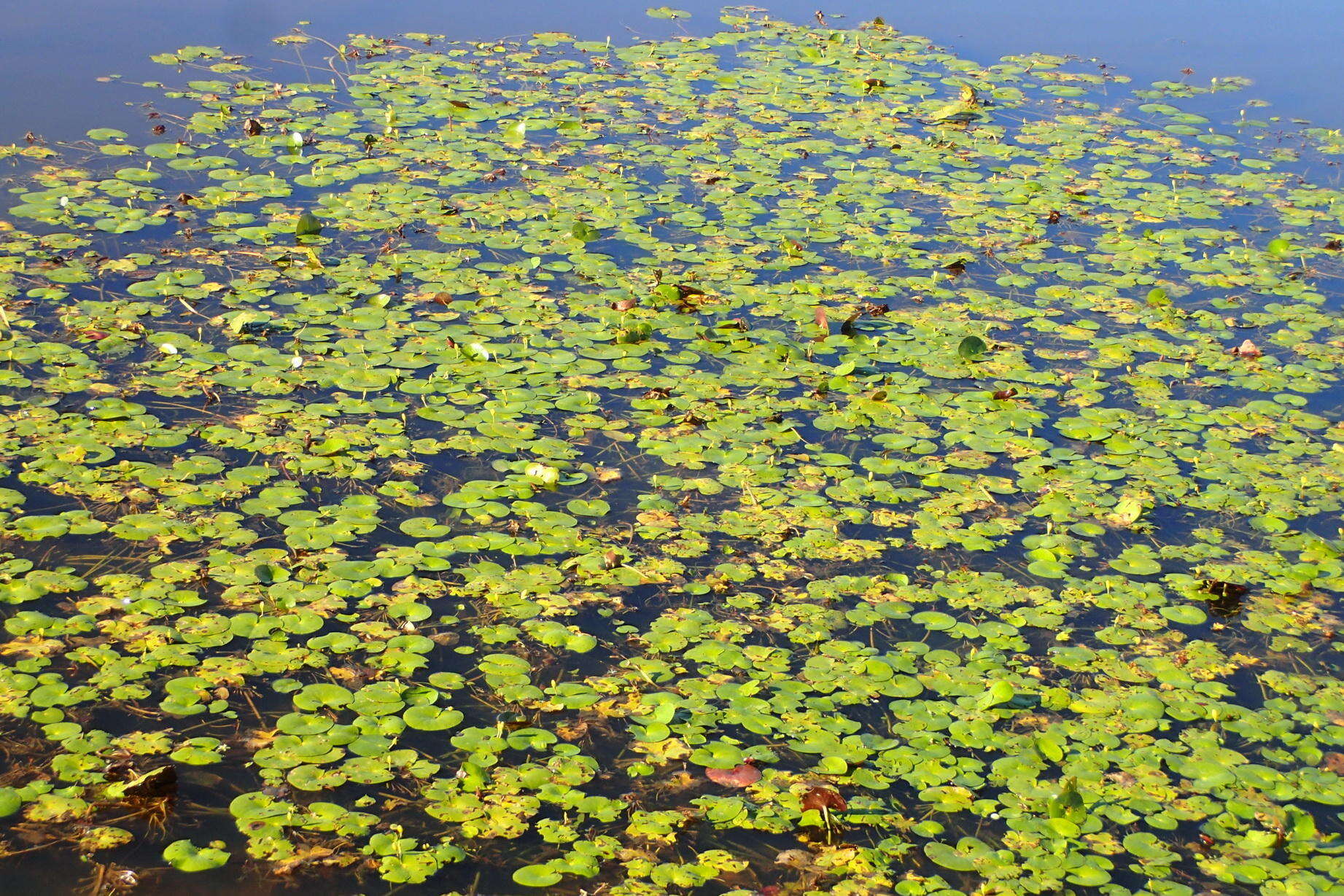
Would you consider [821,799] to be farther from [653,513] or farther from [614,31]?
[614,31]

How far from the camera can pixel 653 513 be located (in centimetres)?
444

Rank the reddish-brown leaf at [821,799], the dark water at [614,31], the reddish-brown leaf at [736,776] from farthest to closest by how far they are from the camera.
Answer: the dark water at [614,31] < the reddish-brown leaf at [736,776] < the reddish-brown leaf at [821,799]

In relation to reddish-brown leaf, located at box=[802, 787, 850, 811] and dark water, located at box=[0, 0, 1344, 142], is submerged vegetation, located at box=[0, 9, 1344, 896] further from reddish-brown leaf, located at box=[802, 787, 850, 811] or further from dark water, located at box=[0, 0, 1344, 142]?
dark water, located at box=[0, 0, 1344, 142]

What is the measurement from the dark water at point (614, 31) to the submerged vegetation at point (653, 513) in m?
0.85

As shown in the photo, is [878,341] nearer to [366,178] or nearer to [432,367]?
[432,367]

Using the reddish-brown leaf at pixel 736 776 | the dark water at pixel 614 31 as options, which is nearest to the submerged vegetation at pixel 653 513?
the reddish-brown leaf at pixel 736 776

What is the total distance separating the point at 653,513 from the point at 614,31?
669 cm

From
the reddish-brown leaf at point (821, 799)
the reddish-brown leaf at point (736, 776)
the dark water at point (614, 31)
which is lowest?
the reddish-brown leaf at point (736, 776)

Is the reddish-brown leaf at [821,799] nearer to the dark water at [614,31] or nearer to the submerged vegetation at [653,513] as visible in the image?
the submerged vegetation at [653,513]

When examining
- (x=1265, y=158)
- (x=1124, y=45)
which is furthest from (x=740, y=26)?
(x=1265, y=158)

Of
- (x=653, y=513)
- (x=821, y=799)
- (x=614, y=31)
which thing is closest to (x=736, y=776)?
(x=821, y=799)

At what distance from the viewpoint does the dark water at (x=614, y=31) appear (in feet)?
25.4

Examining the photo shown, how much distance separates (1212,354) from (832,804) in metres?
3.82

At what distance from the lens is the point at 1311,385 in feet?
18.5
